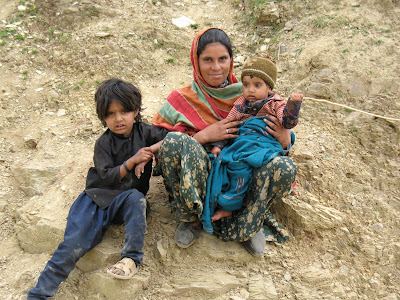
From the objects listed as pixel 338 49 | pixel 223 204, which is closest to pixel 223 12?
pixel 338 49

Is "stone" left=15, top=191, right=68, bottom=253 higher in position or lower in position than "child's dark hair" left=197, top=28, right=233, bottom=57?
lower

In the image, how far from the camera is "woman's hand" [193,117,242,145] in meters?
2.51

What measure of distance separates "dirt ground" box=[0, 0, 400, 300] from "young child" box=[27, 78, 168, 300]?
23 cm

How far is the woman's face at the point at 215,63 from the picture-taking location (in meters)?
2.57

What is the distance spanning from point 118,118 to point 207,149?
646 millimetres

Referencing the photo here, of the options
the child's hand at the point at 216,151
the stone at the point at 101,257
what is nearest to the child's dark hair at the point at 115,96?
the child's hand at the point at 216,151

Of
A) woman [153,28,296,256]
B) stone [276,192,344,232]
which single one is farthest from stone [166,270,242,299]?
stone [276,192,344,232]

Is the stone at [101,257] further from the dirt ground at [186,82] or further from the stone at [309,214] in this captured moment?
the stone at [309,214]

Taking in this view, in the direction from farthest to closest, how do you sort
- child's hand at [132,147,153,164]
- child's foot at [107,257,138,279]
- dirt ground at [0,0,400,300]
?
dirt ground at [0,0,400,300]
child's hand at [132,147,153,164]
child's foot at [107,257,138,279]

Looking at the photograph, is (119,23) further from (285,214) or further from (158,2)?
(285,214)

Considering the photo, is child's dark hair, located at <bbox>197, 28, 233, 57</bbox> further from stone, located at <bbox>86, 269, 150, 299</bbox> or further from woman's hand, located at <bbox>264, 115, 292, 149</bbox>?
stone, located at <bbox>86, 269, 150, 299</bbox>

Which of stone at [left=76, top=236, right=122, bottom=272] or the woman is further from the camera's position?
stone at [left=76, top=236, right=122, bottom=272]

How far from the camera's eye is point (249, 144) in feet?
7.69

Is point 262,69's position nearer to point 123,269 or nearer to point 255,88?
point 255,88
